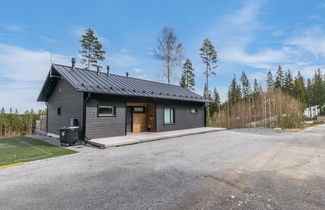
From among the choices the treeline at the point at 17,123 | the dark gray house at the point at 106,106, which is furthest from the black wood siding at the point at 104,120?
the treeline at the point at 17,123

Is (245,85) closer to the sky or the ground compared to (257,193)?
closer to the sky

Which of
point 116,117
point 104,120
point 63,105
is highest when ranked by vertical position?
point 63,105

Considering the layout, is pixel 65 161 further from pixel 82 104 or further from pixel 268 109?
pixel 268 109

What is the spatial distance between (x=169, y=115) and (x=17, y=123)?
40.9ft

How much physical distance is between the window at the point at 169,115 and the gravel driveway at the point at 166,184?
6609mm

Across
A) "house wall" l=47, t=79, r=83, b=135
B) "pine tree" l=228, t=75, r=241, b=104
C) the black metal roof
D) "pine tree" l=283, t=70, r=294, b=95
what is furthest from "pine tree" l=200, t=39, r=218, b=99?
"pine tree" l=283, t=70, r=294, b=95

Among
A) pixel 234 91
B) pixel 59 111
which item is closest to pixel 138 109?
pixel 59 111

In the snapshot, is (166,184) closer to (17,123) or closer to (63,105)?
(63,105)

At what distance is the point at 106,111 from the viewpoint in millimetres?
8453

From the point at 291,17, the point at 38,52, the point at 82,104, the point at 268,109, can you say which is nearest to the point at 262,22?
the point at 291,17

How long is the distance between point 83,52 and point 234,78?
35.8 metres

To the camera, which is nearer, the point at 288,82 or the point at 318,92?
the point at 318,92

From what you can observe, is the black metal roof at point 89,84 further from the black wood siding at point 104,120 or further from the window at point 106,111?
the window at point 106,111

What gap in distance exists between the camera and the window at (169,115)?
11398 mm
